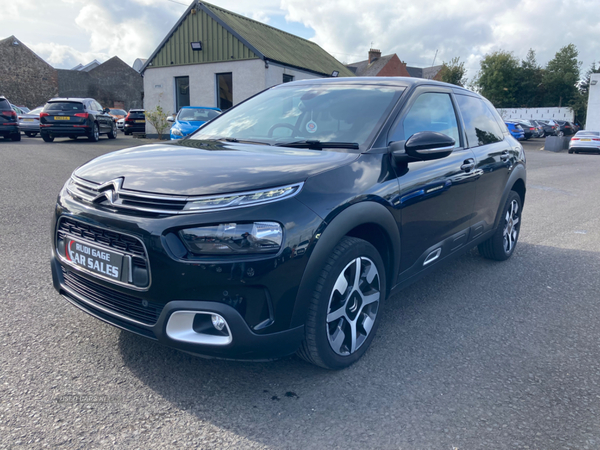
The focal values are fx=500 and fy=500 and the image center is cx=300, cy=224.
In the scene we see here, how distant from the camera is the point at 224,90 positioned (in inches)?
969

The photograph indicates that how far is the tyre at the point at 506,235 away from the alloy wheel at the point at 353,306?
7.92 feet

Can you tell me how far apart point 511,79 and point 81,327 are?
62172 millimetres

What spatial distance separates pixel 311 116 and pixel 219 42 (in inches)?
882

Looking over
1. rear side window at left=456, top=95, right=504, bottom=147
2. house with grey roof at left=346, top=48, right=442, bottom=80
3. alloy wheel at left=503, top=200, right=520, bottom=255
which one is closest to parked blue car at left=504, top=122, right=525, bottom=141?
house with grey roof at left=346, top=48, right=442, bottom=80

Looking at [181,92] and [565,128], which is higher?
[181,92]

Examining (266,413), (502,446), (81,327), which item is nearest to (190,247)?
(266,413)

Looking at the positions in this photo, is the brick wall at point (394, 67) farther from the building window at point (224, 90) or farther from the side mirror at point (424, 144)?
the side mirror at point (424, 144)

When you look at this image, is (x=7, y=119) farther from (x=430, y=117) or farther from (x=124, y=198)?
(x=124, y=198)

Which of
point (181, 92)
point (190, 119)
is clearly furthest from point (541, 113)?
point (190, 119)

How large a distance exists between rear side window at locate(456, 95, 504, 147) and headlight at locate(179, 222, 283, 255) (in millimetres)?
2566

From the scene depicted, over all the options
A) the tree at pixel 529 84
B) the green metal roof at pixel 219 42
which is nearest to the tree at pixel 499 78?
Answer: the tree at pixel 529 84

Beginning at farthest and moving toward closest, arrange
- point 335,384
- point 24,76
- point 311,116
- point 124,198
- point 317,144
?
point 24,76, point 311,116, point 317,144, point 335,384, point 124,198

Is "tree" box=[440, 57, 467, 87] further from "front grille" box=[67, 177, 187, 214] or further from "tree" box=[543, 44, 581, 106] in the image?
"front grille" box=[67, 177, 187, 214]

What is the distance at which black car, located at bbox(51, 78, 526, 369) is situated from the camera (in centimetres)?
223
